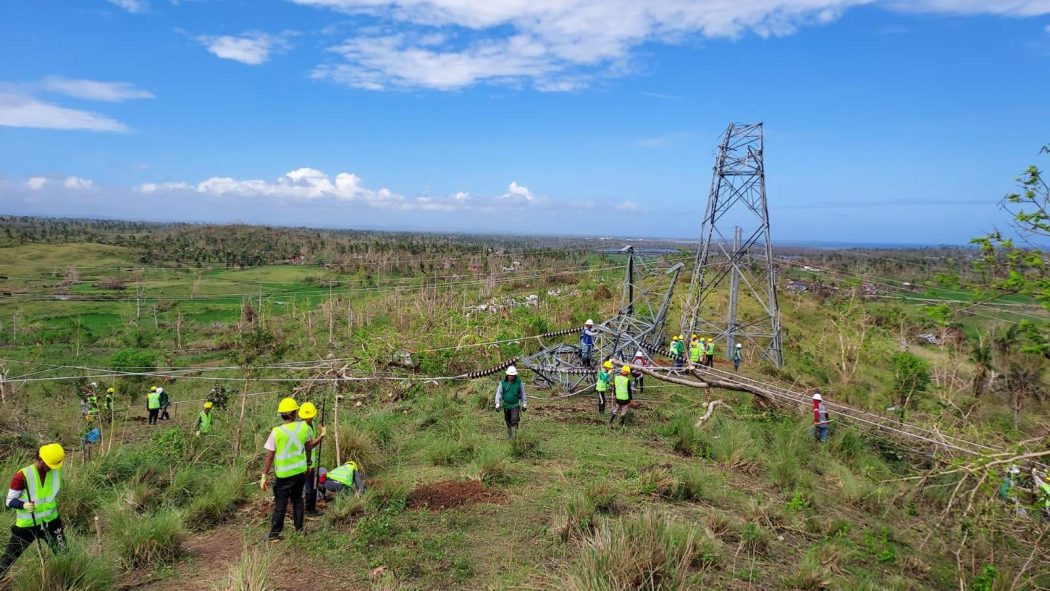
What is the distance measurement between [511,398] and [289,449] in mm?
4778

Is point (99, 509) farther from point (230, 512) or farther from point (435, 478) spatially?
point (435, 478)

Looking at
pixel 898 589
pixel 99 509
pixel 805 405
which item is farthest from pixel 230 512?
pixel 805 405

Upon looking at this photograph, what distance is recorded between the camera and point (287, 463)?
645 cm

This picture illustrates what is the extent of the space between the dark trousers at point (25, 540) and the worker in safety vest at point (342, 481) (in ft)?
8.99

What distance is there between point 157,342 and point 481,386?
85.3 feet

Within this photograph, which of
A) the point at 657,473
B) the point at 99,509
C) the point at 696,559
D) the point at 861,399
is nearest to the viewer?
the point at 696,559

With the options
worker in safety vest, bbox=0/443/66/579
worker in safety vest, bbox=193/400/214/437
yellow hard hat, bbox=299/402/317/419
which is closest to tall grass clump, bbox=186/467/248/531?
worker in safety vest, bbox=0/443/66/579

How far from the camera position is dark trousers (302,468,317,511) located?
734 cm

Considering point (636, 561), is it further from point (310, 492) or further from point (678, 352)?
point (678, 352)

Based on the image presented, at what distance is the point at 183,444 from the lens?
31.8 feet

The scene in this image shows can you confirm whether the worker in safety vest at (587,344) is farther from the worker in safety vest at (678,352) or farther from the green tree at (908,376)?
the green tree at (908,376)

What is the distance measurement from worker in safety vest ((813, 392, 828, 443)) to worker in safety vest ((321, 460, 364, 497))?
28.5 ft

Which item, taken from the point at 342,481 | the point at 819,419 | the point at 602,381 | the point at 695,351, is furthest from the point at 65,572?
the point at 695,351

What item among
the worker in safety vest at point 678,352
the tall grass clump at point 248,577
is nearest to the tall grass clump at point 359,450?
the tall grass clump at point 248,577
